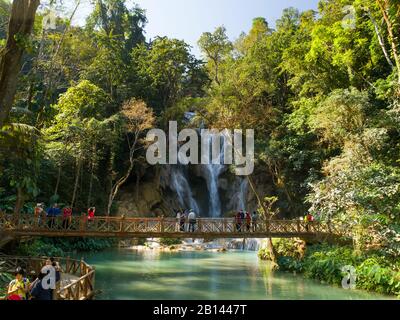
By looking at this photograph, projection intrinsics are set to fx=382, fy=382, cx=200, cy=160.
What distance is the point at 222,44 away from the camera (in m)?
36.9

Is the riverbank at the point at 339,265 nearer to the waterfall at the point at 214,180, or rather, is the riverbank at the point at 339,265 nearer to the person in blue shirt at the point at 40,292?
the person in blue shirt at the point at 40,292

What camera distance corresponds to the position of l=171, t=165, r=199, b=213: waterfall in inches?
1328

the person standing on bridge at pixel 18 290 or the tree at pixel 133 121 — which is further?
the tree at pixel 133 121

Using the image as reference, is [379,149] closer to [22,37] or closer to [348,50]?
[348,50]

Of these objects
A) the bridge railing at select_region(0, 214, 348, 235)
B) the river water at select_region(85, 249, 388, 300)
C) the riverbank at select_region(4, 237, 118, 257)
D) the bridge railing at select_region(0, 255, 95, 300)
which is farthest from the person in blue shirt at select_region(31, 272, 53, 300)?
the riverbank at select_region(4, 237, 118, 257)

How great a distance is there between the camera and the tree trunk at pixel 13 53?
505 centimetres

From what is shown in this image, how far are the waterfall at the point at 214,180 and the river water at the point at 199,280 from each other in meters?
10.4

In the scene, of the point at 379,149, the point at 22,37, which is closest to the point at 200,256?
the point at 379,149

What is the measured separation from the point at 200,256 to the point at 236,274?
7.09 m

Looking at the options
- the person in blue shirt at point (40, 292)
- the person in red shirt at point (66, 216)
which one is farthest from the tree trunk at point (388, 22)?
the person in blue shirt at point (40, 292)

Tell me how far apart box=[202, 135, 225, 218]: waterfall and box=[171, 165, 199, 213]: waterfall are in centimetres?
151

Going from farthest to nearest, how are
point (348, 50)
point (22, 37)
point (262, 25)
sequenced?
1. point (262, 25)
2. point (348, 50)
3. point (22, 37)

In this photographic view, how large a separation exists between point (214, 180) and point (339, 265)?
1943cm

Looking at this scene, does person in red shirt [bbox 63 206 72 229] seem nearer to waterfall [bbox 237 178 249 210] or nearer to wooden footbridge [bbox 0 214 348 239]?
wooden footbridge [bbox 0 214 348 239]
